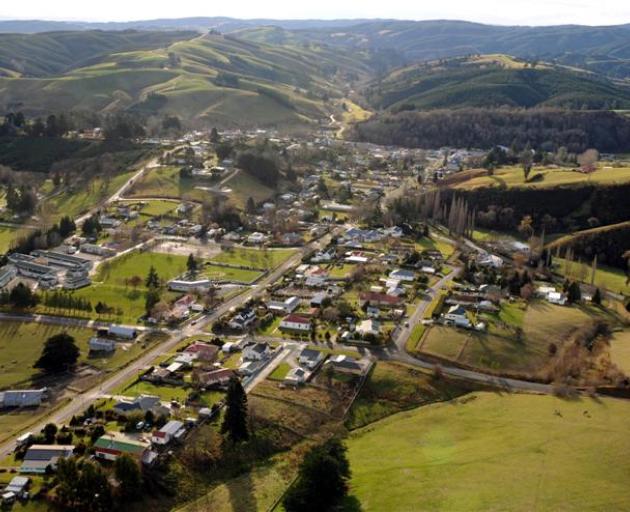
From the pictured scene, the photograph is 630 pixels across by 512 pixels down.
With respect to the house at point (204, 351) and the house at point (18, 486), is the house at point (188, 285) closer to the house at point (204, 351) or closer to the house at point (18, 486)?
the house at point (204, 351)

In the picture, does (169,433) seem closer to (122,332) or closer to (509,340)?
(122,332)

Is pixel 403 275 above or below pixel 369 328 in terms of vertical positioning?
below

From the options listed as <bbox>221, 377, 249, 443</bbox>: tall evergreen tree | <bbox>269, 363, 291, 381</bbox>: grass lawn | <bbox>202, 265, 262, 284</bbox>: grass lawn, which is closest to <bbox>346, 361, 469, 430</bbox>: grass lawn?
<bbox>269, 363, 291, 381</bbox>: grass lawn

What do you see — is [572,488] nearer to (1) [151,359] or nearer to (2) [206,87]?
(1) [151,359]

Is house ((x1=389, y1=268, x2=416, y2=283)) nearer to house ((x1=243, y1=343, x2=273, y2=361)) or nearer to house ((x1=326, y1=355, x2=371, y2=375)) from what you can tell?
house ((x1=326, y1=355, x2=371, y2=375))

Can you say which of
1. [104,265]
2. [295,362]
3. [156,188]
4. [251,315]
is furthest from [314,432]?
[156,188]

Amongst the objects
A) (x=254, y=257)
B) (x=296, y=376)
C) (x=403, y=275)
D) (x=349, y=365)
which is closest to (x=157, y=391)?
(x=296, y=376)

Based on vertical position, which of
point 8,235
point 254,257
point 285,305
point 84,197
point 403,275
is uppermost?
point 285,305
